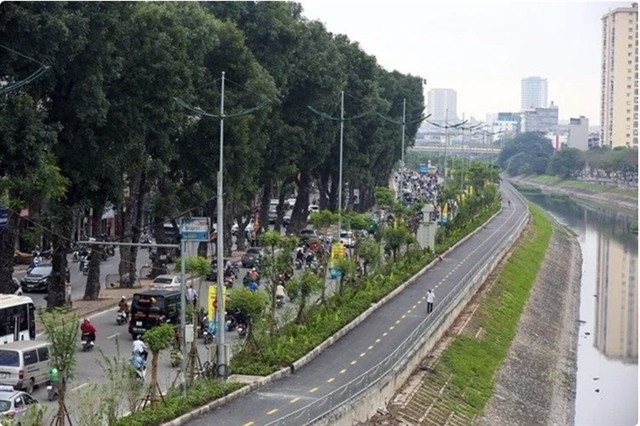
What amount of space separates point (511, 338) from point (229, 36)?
19.7m

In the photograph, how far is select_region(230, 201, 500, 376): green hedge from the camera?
34.8m

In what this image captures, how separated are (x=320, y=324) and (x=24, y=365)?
13136 mm

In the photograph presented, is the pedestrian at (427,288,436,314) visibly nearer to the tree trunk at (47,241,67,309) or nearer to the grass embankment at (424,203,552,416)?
the grass embankment at (424,203,552,416)

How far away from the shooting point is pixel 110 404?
997 inches

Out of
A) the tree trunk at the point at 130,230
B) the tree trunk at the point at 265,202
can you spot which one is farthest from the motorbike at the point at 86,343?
the tree trunk at the point at 265,202

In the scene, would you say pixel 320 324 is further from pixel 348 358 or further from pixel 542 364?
pixel 542 364

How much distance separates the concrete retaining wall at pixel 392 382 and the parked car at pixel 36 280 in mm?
18060

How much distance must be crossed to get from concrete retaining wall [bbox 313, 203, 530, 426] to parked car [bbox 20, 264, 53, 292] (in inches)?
711

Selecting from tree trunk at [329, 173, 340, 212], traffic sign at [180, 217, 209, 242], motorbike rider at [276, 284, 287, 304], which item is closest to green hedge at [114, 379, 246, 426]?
traffic sign at [180, 217, 209, 242]

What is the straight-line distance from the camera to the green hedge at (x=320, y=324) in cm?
3484

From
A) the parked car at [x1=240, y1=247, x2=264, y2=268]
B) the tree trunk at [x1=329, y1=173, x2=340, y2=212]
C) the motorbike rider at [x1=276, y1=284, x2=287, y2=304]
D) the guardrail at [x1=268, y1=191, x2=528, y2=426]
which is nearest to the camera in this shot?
the guardrail at [x1=268, y1=191, x2=528, y2=426]

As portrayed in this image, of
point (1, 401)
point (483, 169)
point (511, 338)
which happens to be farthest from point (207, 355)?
point (483, 169)

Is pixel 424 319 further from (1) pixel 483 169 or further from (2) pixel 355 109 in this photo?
(1) pixel 483 169

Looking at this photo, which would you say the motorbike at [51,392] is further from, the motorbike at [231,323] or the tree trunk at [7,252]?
the tree trunk at [7,252]
